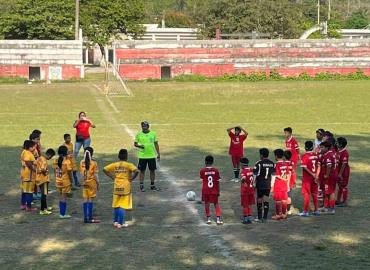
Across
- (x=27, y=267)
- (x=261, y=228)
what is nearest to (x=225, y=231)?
(x=261, y=228)

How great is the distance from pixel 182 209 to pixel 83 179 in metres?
2.55

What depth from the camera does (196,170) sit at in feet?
65.2

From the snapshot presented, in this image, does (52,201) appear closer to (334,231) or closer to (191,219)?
(191,219)

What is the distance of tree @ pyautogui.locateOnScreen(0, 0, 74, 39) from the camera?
6650 centimetres

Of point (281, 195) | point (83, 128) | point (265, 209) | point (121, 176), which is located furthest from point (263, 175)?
point (83, 128)

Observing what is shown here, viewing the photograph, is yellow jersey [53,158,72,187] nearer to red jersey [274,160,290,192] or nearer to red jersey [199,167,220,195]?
red jersey [199,167,220,195]

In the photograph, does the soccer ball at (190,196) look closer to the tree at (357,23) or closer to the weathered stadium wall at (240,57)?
the weathered stadium wall at (240,57)

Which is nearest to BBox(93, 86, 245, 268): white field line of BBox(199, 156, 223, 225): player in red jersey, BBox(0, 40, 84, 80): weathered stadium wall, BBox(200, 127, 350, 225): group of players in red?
BBox(200, 127, 350, 225): group of players in red

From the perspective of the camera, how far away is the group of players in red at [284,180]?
13570 millimetres

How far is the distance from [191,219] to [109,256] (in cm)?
304

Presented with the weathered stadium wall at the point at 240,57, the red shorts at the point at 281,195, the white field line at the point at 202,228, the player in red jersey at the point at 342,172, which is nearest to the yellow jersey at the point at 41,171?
the white field line at the point at 202,228

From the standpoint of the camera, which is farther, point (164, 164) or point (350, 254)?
point (164, 164)

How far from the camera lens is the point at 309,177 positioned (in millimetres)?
14320

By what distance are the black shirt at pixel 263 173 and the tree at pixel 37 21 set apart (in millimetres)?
56134
